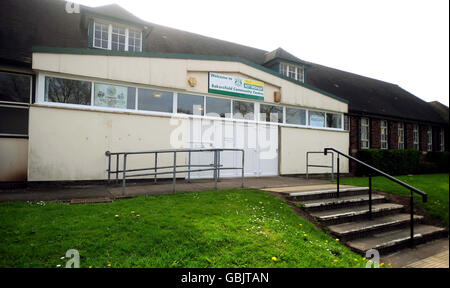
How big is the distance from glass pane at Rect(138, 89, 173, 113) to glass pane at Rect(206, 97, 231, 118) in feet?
4.97

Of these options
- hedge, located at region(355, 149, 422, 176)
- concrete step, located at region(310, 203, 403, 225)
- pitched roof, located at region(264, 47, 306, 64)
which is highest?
pitched roof, located at region(264, 47, 306, 64)

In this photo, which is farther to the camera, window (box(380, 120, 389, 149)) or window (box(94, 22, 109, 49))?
window (box(380, 120, 389, 149))

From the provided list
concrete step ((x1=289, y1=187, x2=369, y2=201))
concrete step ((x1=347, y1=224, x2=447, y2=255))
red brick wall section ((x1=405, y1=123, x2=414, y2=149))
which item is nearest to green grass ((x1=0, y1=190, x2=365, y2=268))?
concrete step ((x1=347, y1=224, x2=447, y2=255))

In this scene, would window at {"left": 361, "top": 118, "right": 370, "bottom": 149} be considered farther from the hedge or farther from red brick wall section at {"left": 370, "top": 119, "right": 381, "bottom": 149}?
the hedge

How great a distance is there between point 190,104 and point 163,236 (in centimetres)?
659

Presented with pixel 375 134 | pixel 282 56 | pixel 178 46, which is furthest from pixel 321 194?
pixel 375 134

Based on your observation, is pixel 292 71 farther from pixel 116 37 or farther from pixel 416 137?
pixel 416 137

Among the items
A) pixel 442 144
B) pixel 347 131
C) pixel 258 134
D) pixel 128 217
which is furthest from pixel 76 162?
pixel 442 144

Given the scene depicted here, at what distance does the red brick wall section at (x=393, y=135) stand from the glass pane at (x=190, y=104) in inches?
571

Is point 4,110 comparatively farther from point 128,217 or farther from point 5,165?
point 128,217

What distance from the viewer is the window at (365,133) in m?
15.7

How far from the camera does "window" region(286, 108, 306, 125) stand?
38.6 feet

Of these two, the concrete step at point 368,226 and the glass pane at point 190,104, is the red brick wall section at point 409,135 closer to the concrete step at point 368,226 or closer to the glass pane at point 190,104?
the concrete step at point 368,226

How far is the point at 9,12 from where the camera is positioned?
10.3m
